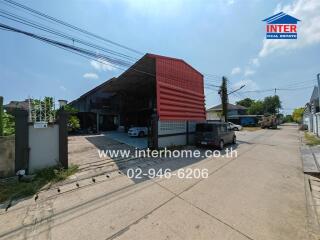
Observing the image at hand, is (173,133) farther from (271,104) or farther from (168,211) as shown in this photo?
(271,104)

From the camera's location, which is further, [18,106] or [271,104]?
[271,104]

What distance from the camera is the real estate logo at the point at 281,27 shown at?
11094mm

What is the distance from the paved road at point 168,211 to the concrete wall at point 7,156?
1988 millimetres

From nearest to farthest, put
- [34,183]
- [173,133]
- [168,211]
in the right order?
[168,211]
[34,183]
[173,133]

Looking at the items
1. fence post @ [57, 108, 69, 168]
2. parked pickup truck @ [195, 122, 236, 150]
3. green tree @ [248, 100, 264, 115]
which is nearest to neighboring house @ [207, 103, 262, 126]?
green tree @ [248, 100, 264, 115]

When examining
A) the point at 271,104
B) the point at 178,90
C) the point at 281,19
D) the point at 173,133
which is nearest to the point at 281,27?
the point at 281,19

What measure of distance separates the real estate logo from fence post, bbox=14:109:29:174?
1313 cm

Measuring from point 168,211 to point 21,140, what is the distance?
5281mm

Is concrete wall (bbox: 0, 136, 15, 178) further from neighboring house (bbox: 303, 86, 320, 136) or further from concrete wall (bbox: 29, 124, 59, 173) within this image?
neighboring house (bbox: 303, 86, 320, 136)

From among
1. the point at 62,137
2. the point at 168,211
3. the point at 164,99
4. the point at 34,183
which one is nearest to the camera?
the point at 168,211

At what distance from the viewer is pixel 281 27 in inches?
444

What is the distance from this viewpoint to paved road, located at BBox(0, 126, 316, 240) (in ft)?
11.0

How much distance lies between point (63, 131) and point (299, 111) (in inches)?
2649

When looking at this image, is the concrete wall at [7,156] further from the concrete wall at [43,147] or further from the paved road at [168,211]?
the paved road at [168,211]
